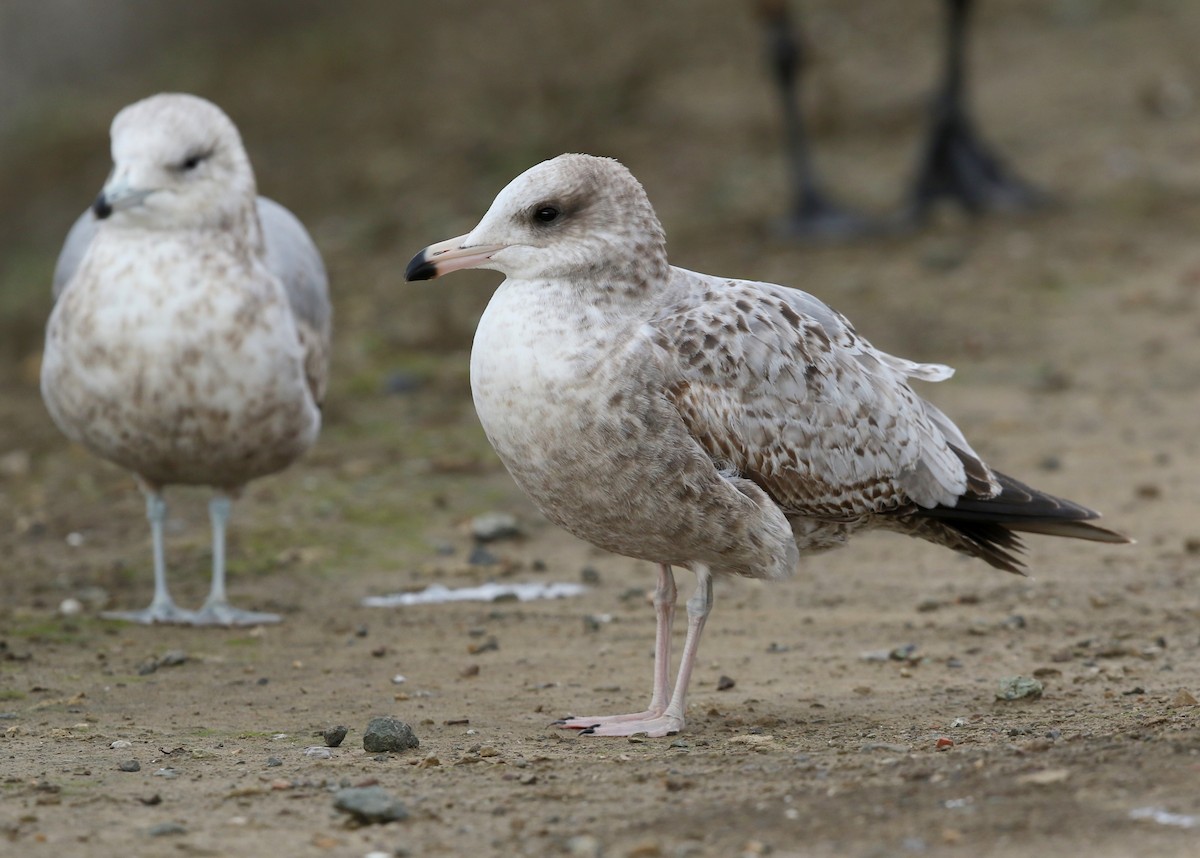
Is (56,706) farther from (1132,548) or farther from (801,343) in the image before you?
(1132,548)

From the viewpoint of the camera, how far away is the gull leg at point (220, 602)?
6.60 metres

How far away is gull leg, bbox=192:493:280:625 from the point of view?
6598mm

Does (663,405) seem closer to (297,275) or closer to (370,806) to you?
(370,806)

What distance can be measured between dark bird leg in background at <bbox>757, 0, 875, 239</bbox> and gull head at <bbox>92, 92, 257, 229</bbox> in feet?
20.4

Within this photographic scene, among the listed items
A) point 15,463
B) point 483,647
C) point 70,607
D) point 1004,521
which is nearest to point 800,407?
point 1004,521

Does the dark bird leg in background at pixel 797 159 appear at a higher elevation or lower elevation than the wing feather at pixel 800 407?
higher

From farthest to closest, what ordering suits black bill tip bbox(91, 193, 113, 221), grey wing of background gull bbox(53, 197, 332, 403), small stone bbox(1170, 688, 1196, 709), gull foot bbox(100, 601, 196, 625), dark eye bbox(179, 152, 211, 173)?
grey wing of background gull bbox(53, 197, 332, 403) < gull foot bbox(100, 601, 196, 625) < dark eye bbox(179, 152, 211, 173) < black bill tip bbox(91, 193, 113, 221) < small stone bbox(1170, 688, 1196, 709)

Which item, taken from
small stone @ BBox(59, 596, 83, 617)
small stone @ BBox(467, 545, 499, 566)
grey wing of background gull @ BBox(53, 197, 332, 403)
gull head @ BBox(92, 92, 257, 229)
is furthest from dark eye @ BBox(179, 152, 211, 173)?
small stone @ BBox(467, 545, 499, 566)

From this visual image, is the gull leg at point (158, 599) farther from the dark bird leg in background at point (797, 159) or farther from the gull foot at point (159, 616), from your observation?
the dark bird leg in background at point (797, 159)

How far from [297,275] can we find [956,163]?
21.5ft

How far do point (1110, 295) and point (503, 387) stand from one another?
680cm

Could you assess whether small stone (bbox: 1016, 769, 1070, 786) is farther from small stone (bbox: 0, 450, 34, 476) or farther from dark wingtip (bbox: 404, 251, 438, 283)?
small stone (bbox: 0, 450, 34, 476)

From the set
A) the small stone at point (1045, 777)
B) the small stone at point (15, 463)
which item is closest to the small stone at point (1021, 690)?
the small stone at point (1045, 777)

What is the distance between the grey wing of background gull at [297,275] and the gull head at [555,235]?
2039 millimetres
